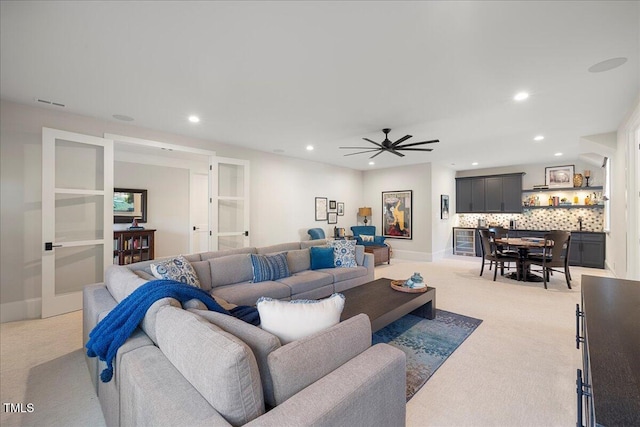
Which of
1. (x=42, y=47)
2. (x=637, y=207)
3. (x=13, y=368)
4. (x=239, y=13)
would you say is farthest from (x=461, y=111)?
(x=13, y=368)

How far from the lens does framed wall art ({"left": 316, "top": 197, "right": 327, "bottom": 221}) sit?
7309 millimetres

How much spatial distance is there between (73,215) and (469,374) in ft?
16.3

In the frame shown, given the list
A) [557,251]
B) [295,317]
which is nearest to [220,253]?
[295,317]

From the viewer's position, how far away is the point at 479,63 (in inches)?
98.1

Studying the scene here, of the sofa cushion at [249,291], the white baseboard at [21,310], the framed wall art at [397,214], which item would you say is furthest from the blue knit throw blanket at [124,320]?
the framed wall art at [397,214]

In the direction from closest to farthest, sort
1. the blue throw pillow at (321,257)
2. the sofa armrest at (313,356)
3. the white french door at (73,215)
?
1. the sofa armrest at (313,356)
2. the white french door at (73,215)
3. the blue throw pillow at (321,257)

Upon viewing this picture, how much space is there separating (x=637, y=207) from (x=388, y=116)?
10.7ft

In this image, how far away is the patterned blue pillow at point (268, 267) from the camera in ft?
11.8

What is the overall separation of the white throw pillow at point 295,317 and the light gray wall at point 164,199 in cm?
662

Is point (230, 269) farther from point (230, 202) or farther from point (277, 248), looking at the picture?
point (230, 202)

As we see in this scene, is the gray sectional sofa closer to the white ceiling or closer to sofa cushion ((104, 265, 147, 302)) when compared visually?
sofa cushion ((104, 265, 147, 302))

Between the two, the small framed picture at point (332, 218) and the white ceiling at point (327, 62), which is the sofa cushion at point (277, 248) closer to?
the white ceiling at point (327, 62)

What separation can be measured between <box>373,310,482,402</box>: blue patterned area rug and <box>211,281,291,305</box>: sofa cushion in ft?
3.96

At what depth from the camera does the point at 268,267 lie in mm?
3668
